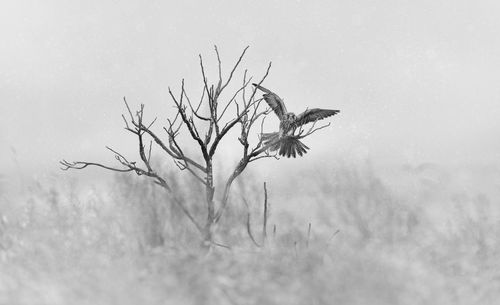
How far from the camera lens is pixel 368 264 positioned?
22.8 ft

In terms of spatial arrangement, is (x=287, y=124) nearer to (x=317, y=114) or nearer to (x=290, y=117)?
(x=290, y=117)

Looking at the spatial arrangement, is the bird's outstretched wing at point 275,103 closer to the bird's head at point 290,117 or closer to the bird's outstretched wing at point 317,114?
the bird's head at point 290,117

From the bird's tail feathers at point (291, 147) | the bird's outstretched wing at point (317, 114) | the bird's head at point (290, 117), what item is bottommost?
the bird's tail feathers at point (291, 147)

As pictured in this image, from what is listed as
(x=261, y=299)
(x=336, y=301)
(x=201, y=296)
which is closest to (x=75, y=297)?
(x=201, y=296)

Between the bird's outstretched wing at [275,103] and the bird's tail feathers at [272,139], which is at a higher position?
the bird's outstretched wing at [275,103]

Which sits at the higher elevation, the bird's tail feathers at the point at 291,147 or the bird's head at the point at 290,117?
the bird's head at the point at 290,117

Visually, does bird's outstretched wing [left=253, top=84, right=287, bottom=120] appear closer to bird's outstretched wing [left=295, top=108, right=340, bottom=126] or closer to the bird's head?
the bird's head

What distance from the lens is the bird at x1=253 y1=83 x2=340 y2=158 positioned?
417 inches

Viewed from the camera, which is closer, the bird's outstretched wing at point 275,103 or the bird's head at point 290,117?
the bird's head at point 290,117

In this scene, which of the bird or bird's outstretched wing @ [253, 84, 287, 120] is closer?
the bird

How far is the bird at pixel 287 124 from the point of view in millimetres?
10602

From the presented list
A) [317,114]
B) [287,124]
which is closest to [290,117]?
[287,124]

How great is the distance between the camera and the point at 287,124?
35.8 ft

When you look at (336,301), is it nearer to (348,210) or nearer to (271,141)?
(271,141)
